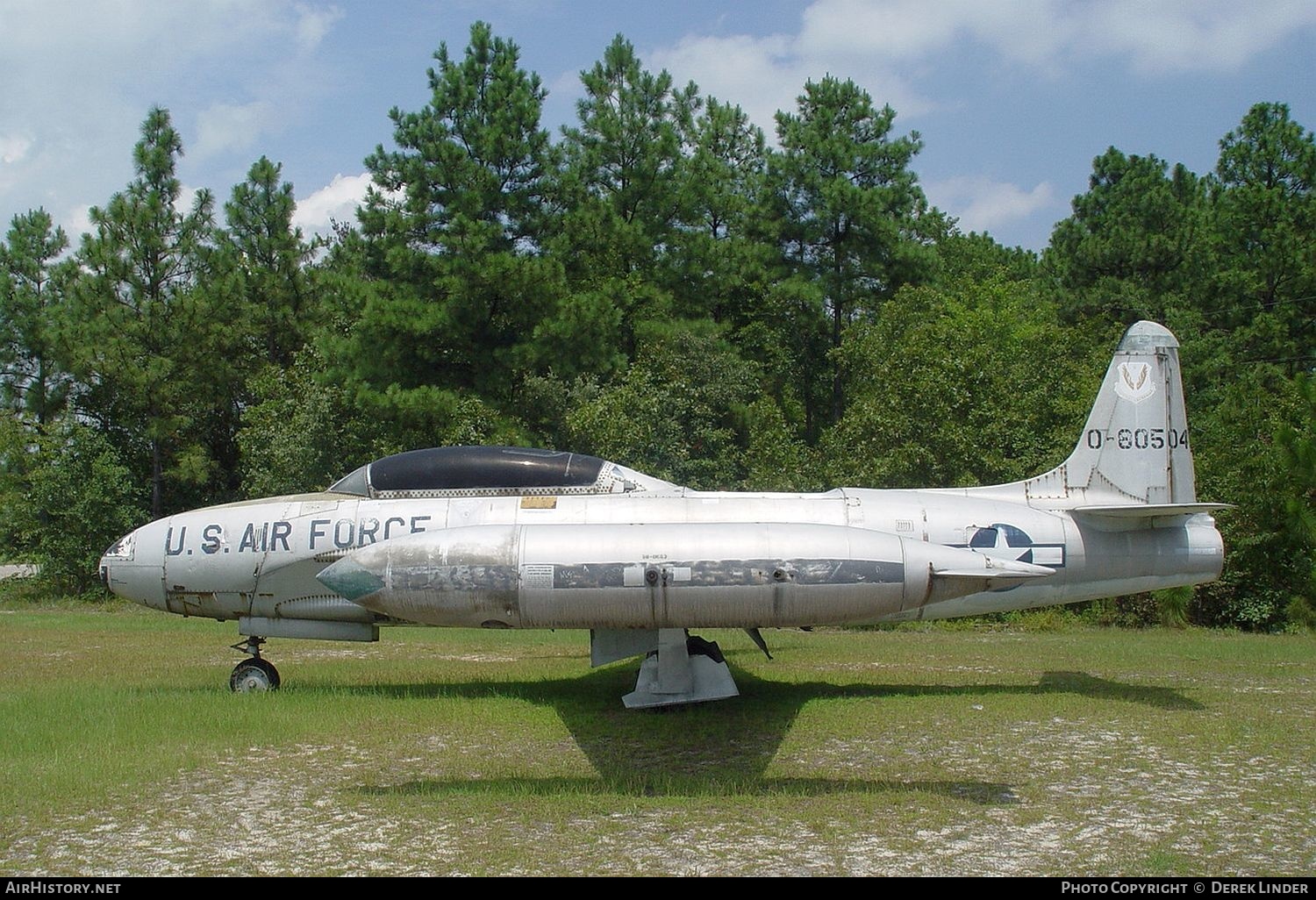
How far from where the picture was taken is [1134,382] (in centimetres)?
1266

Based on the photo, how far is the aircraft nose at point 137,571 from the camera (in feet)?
38.8

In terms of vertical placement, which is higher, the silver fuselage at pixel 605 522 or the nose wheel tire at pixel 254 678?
the silver fuselage at pixel 605 522

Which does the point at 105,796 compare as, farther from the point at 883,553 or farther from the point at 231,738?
the point at 883,553

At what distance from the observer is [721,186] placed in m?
42.2

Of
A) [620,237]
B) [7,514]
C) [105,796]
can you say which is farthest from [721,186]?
[105,796]

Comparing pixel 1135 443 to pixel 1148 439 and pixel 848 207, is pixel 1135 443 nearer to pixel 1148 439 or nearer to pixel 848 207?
pixel 1148 439

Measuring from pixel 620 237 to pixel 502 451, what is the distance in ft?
82.7

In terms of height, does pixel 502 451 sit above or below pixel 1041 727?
above

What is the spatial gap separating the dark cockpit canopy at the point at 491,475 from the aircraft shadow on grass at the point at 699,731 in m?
2.25

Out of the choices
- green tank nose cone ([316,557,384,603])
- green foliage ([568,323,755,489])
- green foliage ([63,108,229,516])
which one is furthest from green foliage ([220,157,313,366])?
green tank nose cone ([316,557,384,603])

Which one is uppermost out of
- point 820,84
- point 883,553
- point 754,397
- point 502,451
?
point 820,84

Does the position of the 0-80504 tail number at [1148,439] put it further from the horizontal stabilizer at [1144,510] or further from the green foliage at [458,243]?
the green foliage at [458,243]

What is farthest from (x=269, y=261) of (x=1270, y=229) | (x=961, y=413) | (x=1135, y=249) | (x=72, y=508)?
(x=1270, y=229)

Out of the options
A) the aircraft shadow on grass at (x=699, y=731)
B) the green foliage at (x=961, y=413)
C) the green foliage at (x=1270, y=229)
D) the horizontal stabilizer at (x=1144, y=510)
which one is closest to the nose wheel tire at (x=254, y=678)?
the aircraft shadow on grass at (x=699, y=731)
